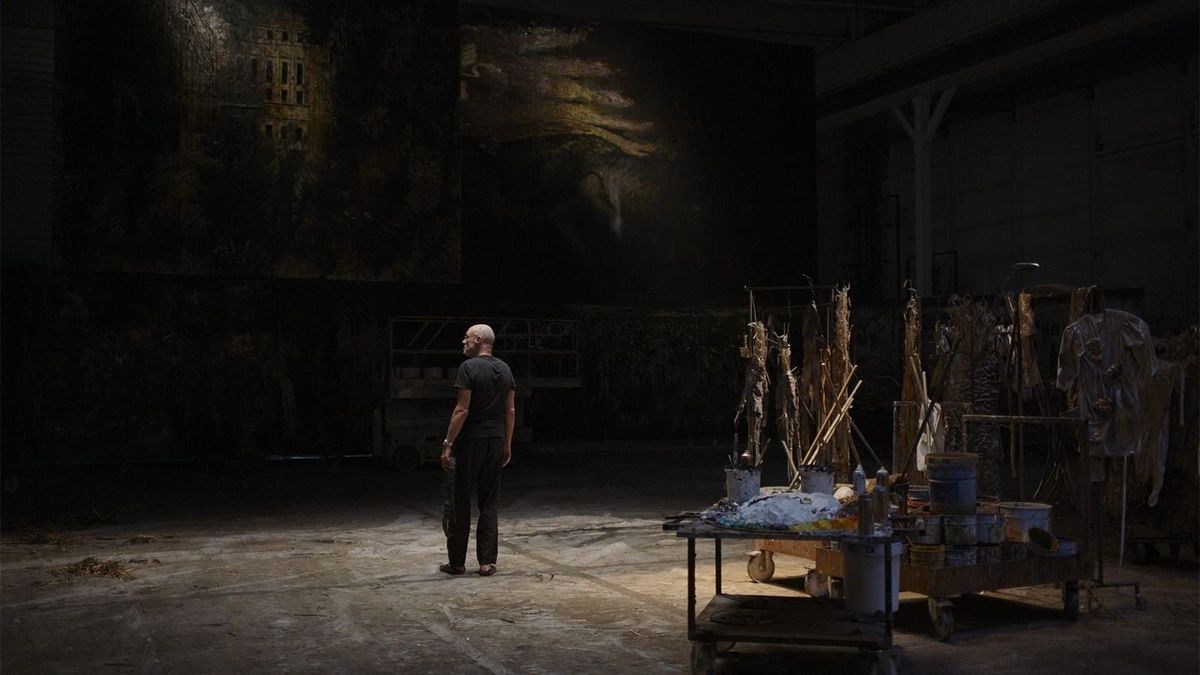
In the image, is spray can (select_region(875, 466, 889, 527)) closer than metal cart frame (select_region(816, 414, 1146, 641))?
Yes

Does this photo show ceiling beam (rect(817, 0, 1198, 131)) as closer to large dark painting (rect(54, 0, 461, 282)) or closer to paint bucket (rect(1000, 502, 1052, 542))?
large dark painting (rect(54, 0, 461, 282))

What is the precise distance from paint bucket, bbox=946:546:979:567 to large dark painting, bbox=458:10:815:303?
40.6 feet

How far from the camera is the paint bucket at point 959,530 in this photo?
19.6ft

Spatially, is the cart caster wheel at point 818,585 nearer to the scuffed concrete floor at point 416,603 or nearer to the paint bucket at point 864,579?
the scuffed concrete floor at point 416,603

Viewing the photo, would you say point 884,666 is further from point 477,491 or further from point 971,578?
point 477,491

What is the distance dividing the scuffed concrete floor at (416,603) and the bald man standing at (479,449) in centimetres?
24

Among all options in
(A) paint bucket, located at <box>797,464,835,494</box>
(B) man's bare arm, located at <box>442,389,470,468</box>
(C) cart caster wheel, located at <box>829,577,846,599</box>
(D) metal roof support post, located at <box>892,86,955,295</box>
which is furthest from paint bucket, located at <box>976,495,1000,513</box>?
(D) metal roof support post, located at <box>892,86,955,295</box>

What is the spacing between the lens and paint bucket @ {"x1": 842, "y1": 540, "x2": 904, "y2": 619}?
542cm

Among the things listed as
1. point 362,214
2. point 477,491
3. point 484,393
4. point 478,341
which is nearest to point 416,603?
point 477,491

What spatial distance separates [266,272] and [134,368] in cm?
231

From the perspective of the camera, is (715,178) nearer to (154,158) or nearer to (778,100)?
(778,100)

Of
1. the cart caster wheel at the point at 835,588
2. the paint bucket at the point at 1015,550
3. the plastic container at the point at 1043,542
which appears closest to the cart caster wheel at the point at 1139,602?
the plastic container at the point at 1043,542

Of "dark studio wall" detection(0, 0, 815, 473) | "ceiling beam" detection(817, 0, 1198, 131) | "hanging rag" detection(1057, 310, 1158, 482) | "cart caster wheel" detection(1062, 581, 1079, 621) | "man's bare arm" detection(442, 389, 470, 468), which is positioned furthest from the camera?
"ceiling beam" detection(817, 0, 1198, 131)

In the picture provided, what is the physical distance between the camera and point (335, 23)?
55.1 ft
